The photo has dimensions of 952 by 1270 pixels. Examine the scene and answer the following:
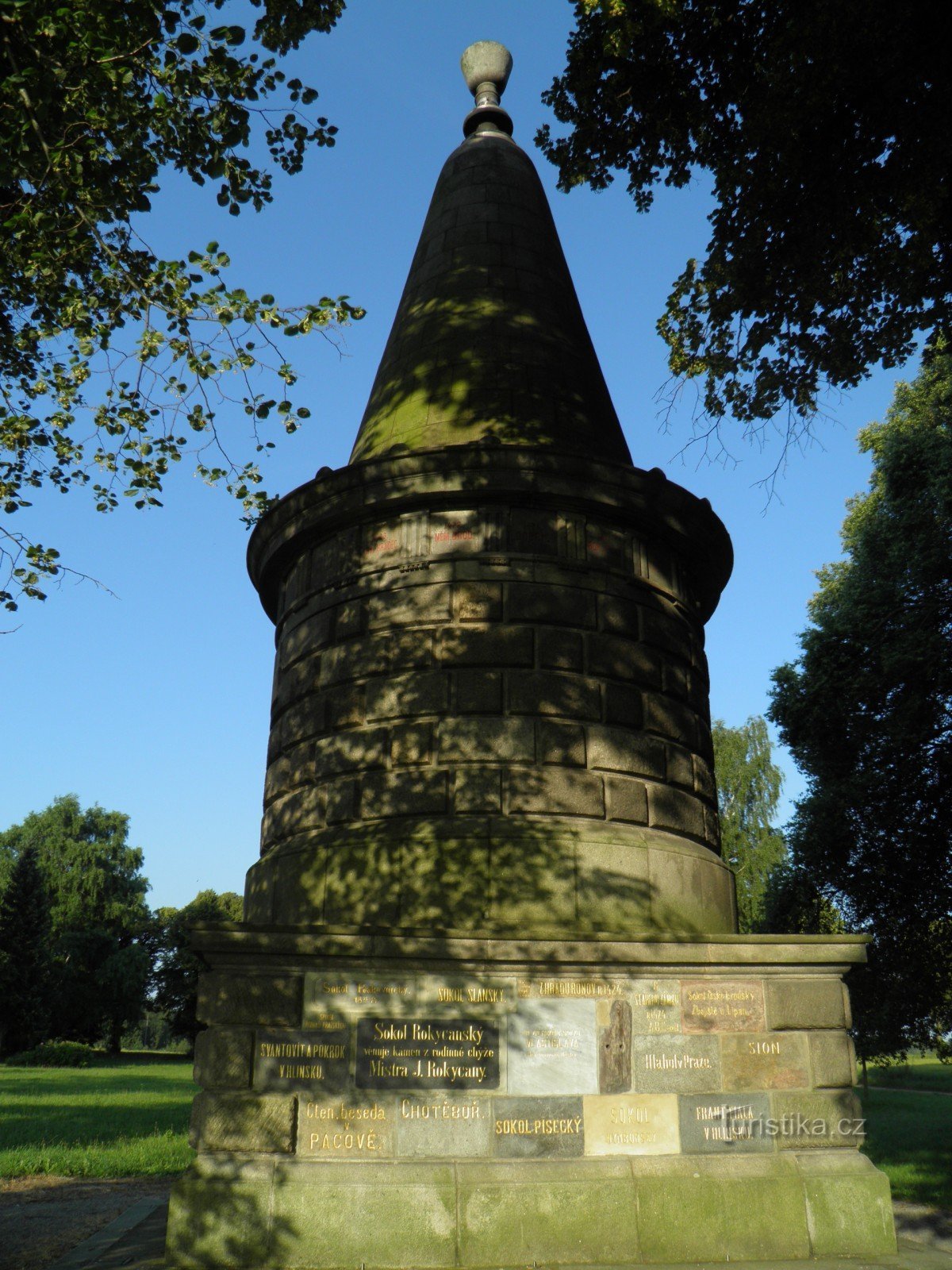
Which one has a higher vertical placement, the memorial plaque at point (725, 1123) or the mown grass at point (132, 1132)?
the memorial plaque at point (725, 1123)

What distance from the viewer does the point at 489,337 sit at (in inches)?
388

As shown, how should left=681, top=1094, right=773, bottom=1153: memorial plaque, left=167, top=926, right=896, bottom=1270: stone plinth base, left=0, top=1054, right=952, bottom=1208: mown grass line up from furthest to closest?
left=0, top=1054, right=952, bottom=1208: mown grass → left=681, top=1094, right=773, bottom=1153: memorial plaque → left=167, top=926, right=896, bottom=1270: stone plinth base

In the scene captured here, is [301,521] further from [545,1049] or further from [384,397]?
[545,1049]

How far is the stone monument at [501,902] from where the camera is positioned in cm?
580

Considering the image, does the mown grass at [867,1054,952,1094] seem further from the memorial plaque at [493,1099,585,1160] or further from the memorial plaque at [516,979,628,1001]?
the memorial plaque at [493,1099,585,1160]

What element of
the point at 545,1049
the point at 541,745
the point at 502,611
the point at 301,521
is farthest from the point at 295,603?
the point at 545,1049

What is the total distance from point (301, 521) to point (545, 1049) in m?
5.10

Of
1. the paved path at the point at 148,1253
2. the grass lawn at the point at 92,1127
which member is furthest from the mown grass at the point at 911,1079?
the paved path at the point at 148,1253

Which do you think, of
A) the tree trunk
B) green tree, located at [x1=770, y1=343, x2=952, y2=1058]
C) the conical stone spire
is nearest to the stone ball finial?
the conical stone spire

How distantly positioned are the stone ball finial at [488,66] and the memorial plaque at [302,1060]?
12086 millimetres

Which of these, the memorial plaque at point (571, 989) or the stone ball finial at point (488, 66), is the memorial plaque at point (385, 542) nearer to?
the memorial plaque at point (571, 989)

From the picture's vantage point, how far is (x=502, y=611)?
813 cm

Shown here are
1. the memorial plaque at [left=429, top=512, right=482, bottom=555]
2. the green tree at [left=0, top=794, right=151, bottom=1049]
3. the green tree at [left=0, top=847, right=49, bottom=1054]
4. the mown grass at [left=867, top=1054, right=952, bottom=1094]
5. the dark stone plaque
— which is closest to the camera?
the dark stone plaque

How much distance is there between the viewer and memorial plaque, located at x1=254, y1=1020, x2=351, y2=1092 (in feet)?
19.5
